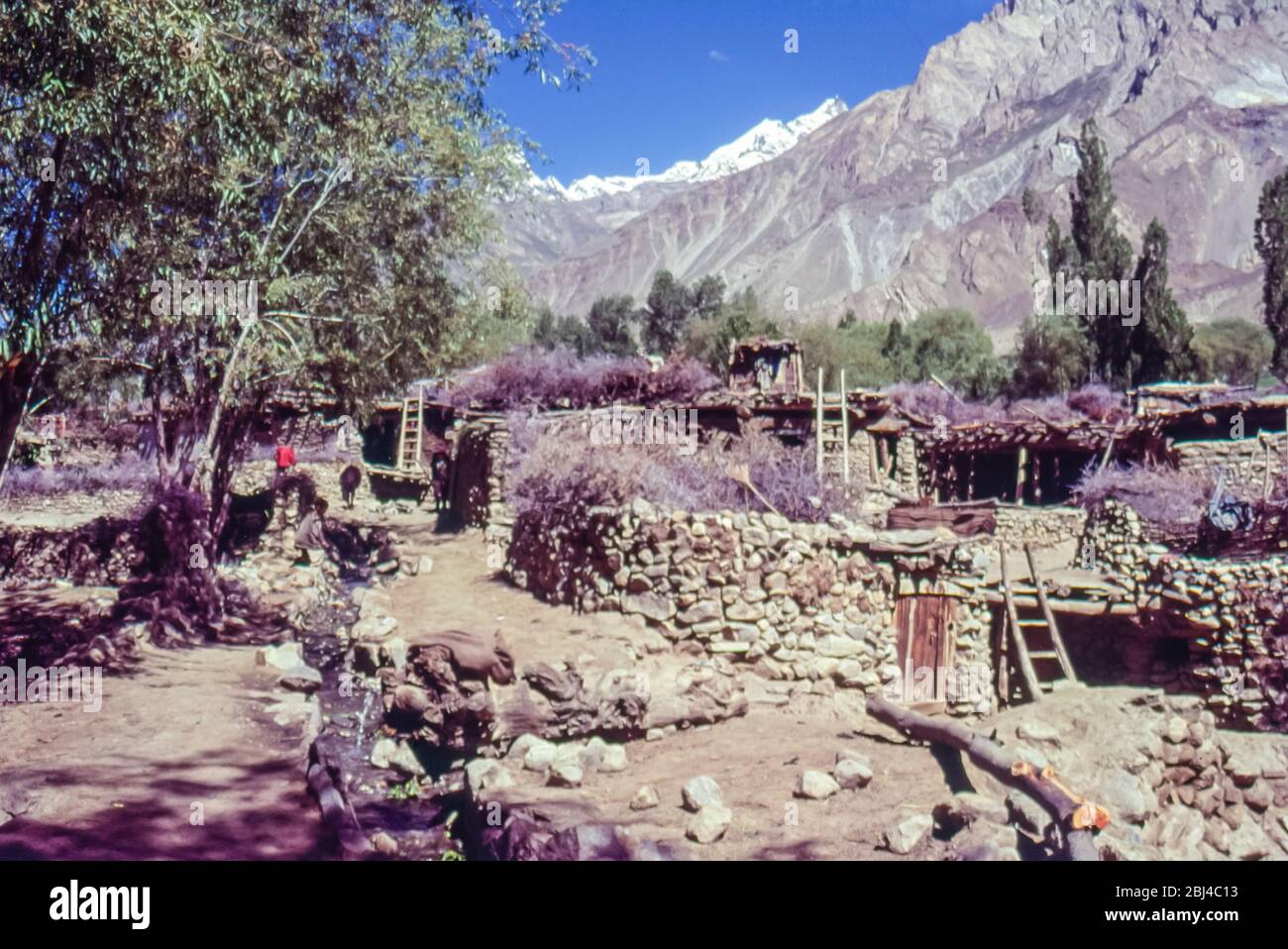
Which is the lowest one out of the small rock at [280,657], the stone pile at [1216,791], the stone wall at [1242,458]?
the stone pile at [1216,791]

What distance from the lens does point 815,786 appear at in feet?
21.1

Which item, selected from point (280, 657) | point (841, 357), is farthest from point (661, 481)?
point (841, 357)

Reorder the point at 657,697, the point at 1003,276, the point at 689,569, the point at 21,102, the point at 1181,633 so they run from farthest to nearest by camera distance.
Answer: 1. the point at 1003,276
2. the point at 1181,633
3. the point at 689,569
4. the point at 657,697
5. the point at 21,102

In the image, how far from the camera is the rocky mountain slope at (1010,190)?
4685 inches

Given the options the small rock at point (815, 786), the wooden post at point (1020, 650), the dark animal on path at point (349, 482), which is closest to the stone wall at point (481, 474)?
the dark animal on path at point (349, 482)

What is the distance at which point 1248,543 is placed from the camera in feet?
40.7

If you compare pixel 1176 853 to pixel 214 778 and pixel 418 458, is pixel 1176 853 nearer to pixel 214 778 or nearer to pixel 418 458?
pixel 214 778

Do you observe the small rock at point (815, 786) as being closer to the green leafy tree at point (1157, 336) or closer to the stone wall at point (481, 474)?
the stone wall at point (481, 474)

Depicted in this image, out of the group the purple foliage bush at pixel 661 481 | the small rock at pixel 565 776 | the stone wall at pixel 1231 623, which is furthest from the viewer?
the stone wall at pixel 1231 623

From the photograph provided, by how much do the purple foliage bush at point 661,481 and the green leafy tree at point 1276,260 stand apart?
35.1 metres

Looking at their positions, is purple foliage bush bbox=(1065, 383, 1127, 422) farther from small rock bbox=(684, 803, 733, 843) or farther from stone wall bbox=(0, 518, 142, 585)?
stone wall bbox=(0, 518, 142, 585)

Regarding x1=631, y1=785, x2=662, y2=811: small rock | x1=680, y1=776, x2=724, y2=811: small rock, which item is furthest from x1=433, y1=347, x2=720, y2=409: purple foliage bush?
x1=680, y1=776, x2=724, y2=811: small rock

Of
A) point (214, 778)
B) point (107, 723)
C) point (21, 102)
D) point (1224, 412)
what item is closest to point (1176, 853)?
point (214, 778)
